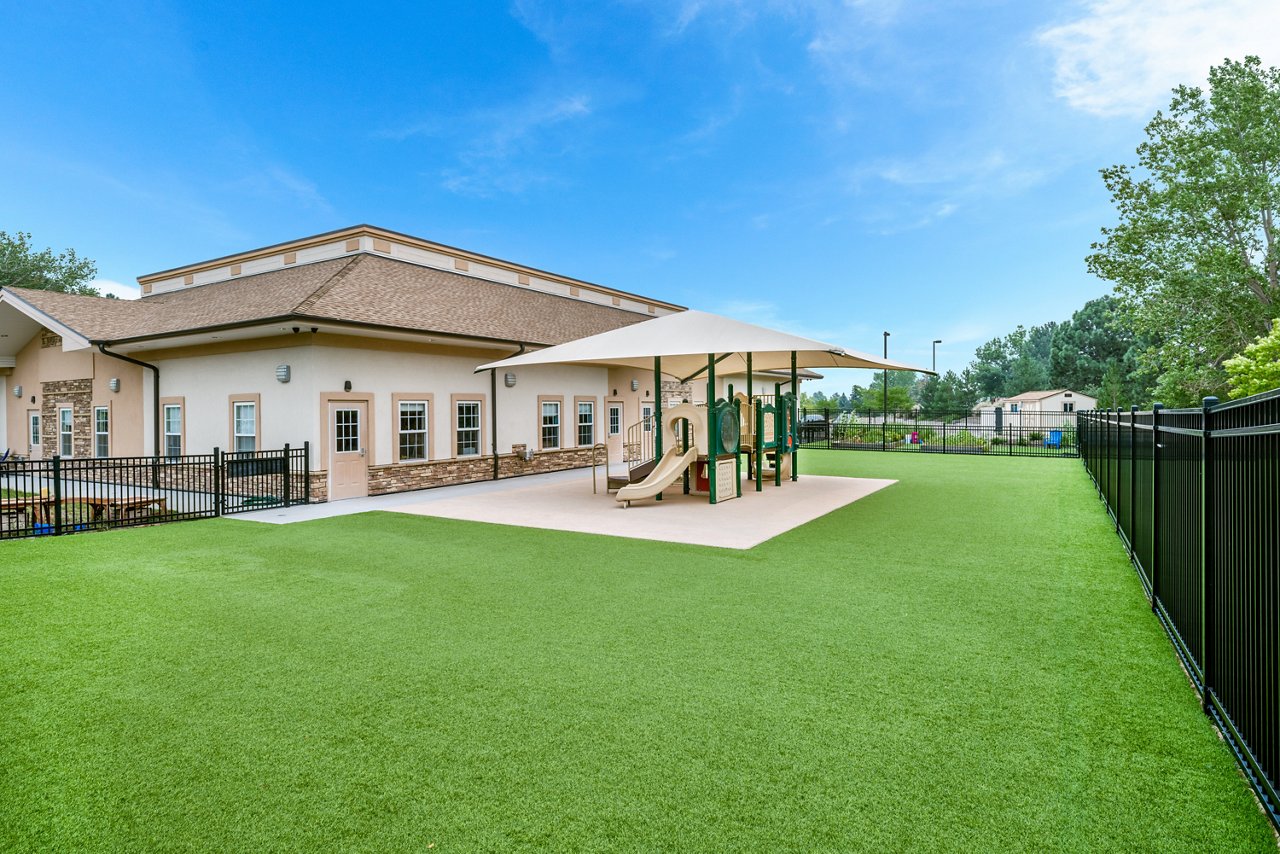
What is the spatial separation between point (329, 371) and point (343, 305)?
1537 mm

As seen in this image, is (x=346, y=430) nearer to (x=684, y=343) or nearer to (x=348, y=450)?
(x=348, y=450)

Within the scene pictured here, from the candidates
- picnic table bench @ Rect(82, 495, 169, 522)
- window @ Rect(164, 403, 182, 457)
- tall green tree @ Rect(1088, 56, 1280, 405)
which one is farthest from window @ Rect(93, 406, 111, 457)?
tall green tree @ Rect(1088, 56, 1280, 405)

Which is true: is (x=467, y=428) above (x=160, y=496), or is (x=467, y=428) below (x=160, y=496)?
above

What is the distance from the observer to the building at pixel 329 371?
13414 mm

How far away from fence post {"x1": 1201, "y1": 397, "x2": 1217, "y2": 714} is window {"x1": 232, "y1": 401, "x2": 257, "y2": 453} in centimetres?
1539

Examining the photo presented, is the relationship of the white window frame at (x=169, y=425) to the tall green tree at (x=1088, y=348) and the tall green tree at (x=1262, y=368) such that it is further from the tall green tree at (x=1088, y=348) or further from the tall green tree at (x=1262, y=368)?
the tall green tree at (x=1088, y=348)

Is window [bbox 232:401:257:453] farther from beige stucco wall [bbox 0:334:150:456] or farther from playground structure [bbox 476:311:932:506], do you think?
playground structure [bbox 476:311:932:506]

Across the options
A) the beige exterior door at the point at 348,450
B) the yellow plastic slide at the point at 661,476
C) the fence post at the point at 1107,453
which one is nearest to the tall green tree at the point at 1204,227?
the fence post at the point at 1107,453

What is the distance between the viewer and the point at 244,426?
14.3 meters

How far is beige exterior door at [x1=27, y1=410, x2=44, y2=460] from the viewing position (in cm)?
1955

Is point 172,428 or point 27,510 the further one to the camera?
point 172,428

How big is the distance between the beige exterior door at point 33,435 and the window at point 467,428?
13916 millimetres

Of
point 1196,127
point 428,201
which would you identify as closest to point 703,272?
point 428,201

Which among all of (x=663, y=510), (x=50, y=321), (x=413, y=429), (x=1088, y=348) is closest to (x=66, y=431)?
(x=50, y=321)
